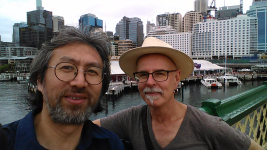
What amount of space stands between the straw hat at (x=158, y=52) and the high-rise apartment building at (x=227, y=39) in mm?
98774

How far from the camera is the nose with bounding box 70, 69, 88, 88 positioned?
1312mm

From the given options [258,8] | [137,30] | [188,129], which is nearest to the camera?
[188,129]

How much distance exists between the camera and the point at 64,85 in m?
1.30

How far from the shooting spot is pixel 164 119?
1731 millimetres

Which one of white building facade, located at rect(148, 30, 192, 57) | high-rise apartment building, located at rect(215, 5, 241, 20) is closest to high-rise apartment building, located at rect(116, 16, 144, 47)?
white building facade, located at rect(148, 30, 192, 57)

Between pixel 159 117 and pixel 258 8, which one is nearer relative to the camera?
pixel 159 117

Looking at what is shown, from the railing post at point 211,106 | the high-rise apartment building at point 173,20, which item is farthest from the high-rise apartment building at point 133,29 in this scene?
the railing post at point 211,106

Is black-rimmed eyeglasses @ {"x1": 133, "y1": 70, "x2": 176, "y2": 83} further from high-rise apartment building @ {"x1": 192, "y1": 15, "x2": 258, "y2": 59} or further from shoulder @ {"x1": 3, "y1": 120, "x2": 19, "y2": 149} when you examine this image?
high-rise apartment building @ {"x1": 192, "y1": 15, "x2": 258, "y2": 59}

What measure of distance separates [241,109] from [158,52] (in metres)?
1.39

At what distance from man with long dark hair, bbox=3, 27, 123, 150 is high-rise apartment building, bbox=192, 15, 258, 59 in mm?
99508

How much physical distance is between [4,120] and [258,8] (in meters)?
130

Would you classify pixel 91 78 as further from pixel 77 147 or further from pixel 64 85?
pixel 77 147

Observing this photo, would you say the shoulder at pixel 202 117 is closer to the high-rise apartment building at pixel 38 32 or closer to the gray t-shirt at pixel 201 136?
the gray t-shirt at pixel 201 136

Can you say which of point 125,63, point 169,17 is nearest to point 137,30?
point 169,17
